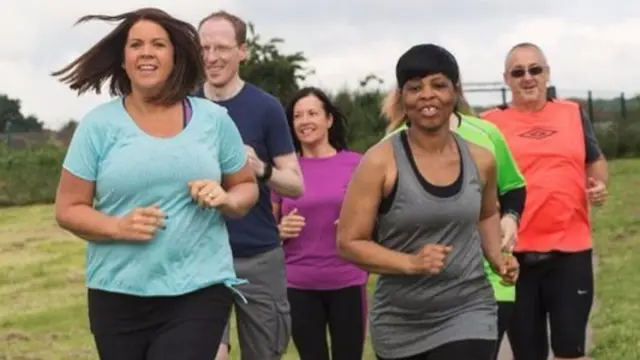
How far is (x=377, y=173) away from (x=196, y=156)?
0.72 meters

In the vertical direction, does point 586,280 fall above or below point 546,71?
below

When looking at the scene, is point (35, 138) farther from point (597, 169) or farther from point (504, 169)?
point (504, 169)

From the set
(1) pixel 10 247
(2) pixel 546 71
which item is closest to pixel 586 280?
(2) pixel 546 71

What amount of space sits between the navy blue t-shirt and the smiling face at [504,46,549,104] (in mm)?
1618

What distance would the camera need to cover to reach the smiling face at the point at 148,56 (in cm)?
537

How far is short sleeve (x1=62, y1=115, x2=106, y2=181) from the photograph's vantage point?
521 cm

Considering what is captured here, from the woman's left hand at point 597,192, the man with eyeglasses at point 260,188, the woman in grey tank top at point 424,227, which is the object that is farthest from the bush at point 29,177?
the woman in grey tank top at point 424,227

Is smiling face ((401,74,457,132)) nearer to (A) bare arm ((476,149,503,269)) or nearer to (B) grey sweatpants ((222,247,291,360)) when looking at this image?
(A) bare arm ((476,149,503,269))

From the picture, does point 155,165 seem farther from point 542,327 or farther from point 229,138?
point 542,327

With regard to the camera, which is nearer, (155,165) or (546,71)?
(155,165)

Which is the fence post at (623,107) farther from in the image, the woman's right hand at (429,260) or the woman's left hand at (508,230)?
the woman's right hand at (429,260)

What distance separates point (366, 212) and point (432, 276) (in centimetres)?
35

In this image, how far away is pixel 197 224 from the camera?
5.22 meters

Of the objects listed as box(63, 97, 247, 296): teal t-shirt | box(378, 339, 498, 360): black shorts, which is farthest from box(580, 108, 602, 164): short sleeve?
box(63, 97, 247, 296): teal t-shirt
